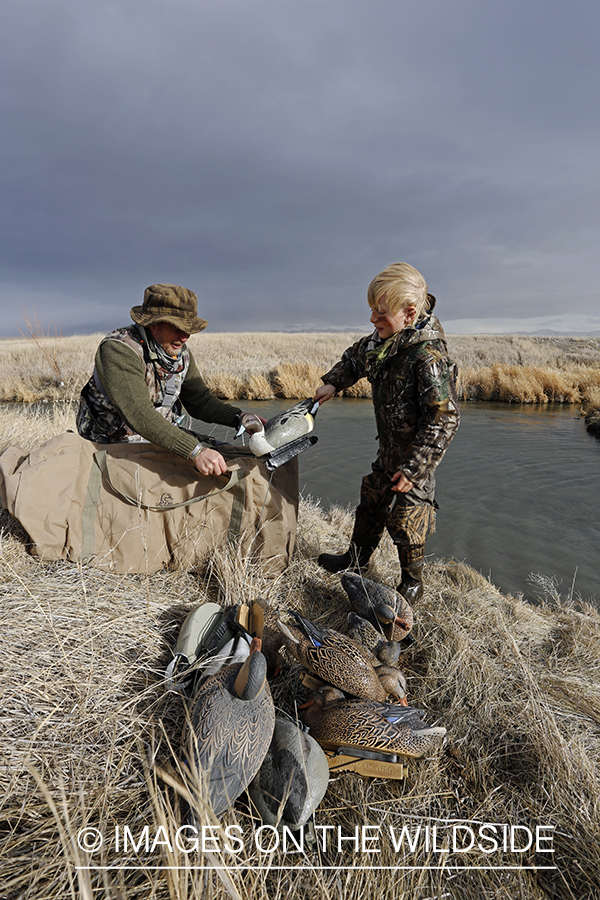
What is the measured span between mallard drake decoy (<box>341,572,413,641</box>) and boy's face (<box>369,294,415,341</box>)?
1609mm

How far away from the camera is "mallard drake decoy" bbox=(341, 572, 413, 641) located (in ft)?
8.61

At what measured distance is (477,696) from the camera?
7.77 ft

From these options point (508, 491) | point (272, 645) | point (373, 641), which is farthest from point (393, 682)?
point (508, 491)

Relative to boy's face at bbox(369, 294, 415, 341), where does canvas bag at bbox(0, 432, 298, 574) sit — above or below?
below

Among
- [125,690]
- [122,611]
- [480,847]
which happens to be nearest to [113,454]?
[122,611]

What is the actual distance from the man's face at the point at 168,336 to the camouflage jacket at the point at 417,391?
4.33 ft

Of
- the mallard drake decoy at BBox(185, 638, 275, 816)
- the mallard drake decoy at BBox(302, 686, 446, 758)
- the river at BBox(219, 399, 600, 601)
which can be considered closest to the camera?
the mallard drake decoy at BBox(185, 638, 275, 816)

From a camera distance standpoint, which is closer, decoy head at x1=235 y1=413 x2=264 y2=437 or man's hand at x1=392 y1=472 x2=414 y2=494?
man's hand at x1=392 y1=472 x2=414 y2=494

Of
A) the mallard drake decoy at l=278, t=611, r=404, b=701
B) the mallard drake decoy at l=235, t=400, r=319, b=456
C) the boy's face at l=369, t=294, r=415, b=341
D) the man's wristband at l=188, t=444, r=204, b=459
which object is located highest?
the boy's face at l=369, t=294, r=415, b=341

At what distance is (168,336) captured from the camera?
10.2 ft

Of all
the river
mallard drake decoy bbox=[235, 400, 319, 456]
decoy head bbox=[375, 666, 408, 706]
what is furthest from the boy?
the river

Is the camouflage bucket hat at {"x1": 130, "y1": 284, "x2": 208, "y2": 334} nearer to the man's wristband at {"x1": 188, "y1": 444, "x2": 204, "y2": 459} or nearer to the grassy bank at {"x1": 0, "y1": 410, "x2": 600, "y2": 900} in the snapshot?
the man's wristband at {"x1": 188, "y1": 444, "x2": 204, "y2": 459}

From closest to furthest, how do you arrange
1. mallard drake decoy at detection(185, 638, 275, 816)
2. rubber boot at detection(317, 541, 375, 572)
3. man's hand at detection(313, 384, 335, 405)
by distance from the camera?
mallard drake decoy at detection(185, 638, 275, 816) < man's hand at detection(313, 384, 335, 405) < rubber boot at detection(317, 541, 375, 572)

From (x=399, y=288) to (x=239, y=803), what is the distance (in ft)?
8.77
